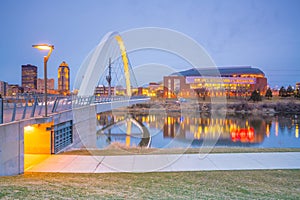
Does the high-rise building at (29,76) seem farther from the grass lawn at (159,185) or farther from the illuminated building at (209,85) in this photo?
the grass lawn at (159,185)

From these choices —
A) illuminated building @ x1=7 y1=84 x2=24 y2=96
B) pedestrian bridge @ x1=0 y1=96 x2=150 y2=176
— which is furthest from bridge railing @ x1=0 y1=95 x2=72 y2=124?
illuminated building @ x1=7 y1=84 x2=24 y2=96

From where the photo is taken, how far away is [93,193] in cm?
545

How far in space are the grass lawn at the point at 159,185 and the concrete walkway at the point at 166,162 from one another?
708mm

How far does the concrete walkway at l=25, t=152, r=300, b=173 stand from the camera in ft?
27.2

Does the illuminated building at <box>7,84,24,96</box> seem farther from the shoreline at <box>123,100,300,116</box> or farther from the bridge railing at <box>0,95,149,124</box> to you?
the shoreline at <box>123,100,300,116</box>

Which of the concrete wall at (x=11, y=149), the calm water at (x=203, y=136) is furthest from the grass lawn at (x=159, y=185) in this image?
the calm water at (x=203, y=136)

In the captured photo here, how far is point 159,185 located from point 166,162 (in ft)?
9.63

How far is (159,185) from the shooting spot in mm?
6242

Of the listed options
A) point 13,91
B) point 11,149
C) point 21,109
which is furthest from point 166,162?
point 13,91

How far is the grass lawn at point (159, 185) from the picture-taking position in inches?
211

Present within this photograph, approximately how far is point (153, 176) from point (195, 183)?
124 cm

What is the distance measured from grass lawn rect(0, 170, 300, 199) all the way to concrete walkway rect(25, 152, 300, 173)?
71 cm

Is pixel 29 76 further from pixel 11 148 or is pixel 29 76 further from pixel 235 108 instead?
A: pixel 11 148

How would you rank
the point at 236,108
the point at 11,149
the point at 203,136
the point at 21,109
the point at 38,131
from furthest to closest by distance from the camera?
the point at 236,108, the point at 203,136, the point at 21,109, the point at 38,131, the point at 11,149
